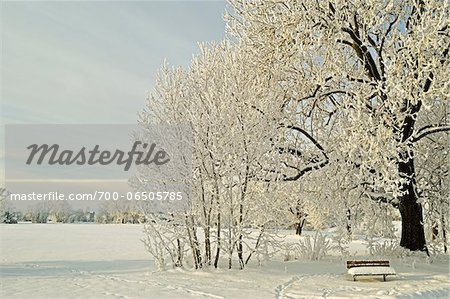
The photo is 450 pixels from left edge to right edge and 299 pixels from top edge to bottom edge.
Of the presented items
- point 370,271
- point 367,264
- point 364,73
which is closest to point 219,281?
point 370,271

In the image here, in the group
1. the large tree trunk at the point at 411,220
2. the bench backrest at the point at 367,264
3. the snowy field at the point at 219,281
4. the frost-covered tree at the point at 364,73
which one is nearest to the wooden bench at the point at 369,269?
the bench backrest at the point at 367,264

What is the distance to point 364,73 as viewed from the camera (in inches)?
480

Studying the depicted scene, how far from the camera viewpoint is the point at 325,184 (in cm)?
1266

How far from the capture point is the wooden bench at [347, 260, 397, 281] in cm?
966

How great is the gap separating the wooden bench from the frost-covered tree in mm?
1653

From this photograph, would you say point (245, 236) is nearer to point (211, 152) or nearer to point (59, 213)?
point (211, 152)

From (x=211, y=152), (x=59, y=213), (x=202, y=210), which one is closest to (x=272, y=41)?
(x=211, y=152)

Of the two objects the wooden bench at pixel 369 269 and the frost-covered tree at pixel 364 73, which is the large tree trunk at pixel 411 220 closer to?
the frost-covered tree at pixel 364 73

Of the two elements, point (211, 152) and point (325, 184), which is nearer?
point (211, 152)

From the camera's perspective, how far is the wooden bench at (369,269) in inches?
380

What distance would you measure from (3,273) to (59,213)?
32390 mm

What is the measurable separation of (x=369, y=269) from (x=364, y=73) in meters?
5.36

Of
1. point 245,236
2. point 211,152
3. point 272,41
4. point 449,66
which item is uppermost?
point 272,41

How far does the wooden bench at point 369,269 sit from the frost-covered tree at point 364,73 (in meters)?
1.65
